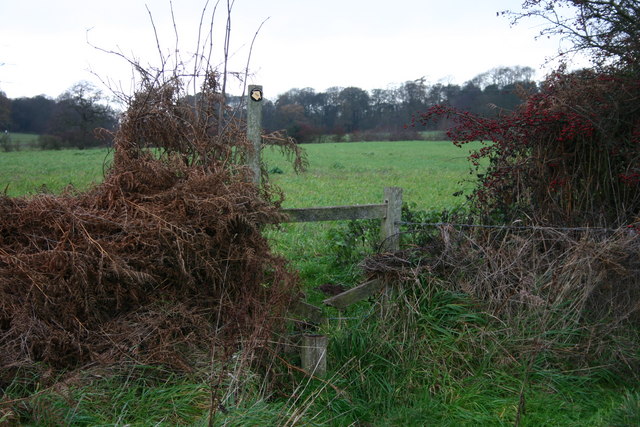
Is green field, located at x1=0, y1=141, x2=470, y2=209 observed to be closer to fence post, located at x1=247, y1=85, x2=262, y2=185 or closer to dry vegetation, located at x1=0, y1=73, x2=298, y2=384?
fence post, located at x1=247, y1=85, x2=262, y2=185

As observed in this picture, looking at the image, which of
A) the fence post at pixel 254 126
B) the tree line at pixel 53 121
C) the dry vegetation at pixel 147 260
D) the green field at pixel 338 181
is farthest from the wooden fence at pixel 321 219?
the tree line at pixel 53 121

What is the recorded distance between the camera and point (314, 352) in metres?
4.10

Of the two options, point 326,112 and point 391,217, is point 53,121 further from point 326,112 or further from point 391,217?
point 391,217

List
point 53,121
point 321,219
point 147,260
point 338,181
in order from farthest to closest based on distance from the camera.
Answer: point 53,121 < point 338,181 < point 321,219 < point 147,260

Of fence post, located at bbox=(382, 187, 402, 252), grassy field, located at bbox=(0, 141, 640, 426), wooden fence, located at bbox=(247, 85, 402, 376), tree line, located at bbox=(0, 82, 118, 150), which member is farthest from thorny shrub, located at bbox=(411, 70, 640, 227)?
tree line, located at bbox=(0, 82, 118, 150)

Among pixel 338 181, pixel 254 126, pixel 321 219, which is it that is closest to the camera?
pixel 254 126

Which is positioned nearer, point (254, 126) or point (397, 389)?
point (397, 389)

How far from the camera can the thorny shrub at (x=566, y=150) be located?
5586mm

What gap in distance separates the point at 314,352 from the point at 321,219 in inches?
63.1

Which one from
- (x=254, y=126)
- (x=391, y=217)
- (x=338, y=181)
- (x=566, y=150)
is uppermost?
(x=254, y=126)

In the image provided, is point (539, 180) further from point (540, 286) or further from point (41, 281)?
point (41, 281)

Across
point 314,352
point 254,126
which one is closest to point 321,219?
point 254,126

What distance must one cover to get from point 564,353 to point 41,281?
3.90 metres

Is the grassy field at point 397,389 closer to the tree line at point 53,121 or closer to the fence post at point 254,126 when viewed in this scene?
the fence post at point 254,126
